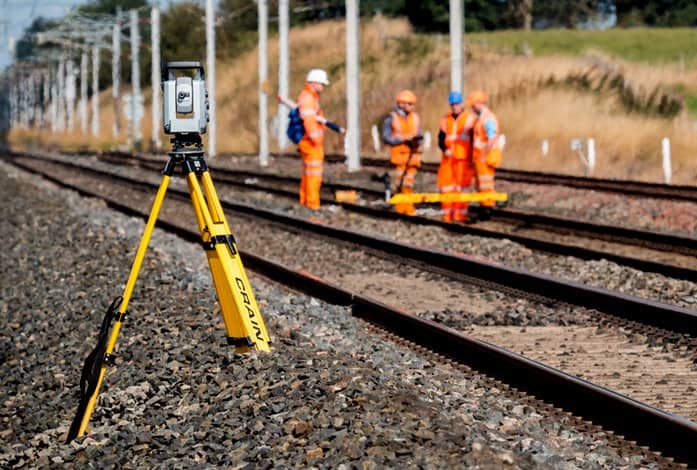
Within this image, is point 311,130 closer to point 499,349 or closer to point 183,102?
point 499,349

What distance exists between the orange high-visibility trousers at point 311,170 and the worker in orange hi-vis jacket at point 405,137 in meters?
1.05

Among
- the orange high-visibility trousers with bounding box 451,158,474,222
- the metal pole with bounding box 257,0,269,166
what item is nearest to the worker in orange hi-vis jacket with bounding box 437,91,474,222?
the orange high-visibility trousers with bounding box 451,158,474,222

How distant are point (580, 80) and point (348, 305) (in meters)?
30.9

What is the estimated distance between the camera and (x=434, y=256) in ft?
41.7

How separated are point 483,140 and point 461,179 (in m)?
0.76

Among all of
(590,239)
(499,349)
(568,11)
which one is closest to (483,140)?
(590,239)

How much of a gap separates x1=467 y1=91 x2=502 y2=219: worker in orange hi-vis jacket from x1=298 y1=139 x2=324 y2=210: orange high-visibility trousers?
2505 millimetres

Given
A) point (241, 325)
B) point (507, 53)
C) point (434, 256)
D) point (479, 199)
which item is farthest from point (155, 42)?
point (241, 325)

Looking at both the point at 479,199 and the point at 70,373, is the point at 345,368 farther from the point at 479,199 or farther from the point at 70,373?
the point at 479,199

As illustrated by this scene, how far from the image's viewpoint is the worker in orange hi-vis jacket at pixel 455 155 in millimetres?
17328

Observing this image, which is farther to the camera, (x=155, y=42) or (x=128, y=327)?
(x=155, y=42)

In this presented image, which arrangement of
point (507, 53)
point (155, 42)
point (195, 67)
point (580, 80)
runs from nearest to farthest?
point (195, 67)
point (580, 80)
point (507, 53)
point (155, 42)

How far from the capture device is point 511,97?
3991cm

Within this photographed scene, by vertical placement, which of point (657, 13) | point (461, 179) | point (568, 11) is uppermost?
point (568, 11)
